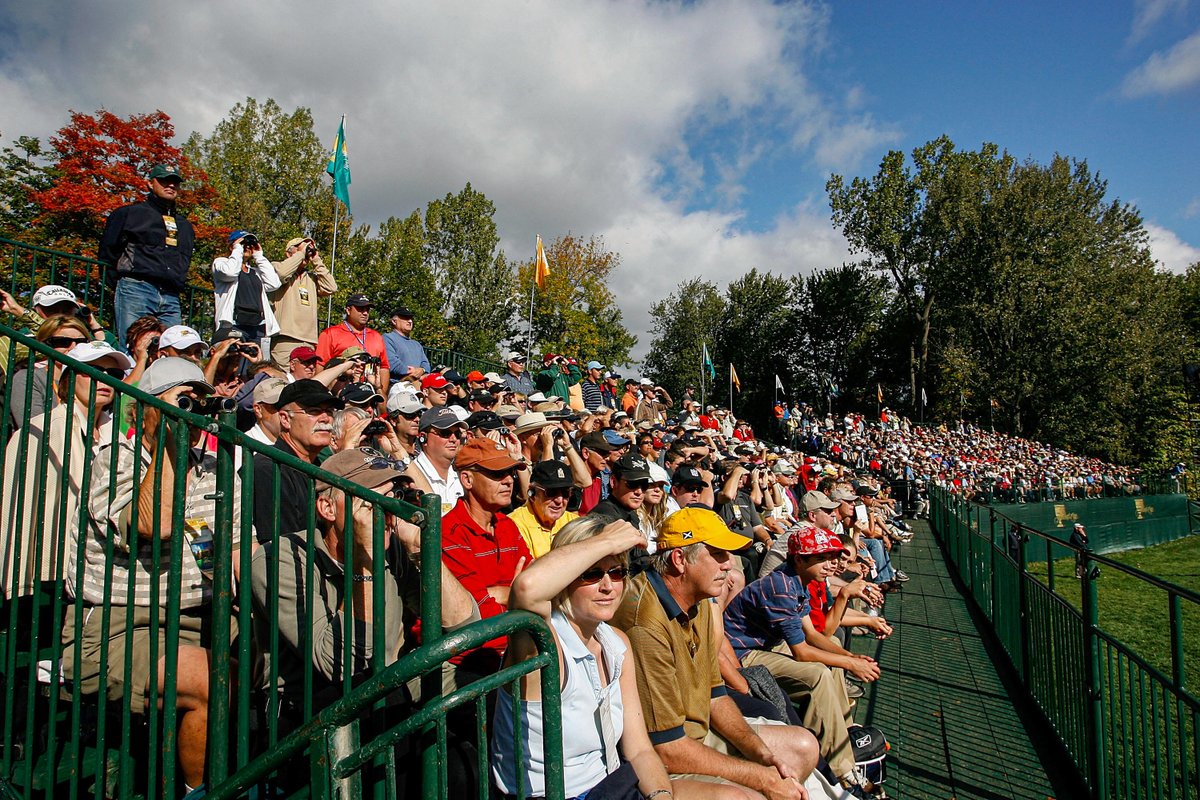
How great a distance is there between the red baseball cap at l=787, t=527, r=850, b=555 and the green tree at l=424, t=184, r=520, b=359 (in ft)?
85.8

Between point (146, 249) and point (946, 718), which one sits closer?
point (946, 718)

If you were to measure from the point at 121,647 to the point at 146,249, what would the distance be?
18.2 feet

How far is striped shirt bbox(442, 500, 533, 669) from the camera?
3407 mm

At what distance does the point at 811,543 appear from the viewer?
538 centimetres

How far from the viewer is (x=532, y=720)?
7.82 ft

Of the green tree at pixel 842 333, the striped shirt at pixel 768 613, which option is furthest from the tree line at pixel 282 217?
the green tree at pixel 842 333

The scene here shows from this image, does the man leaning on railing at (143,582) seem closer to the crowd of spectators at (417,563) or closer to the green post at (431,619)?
the crowd of spectators at (417,563)

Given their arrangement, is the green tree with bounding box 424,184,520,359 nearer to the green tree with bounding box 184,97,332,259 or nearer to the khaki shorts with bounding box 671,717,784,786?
the green tree with bounding box 184,97,332,259

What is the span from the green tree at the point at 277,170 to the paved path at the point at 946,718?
89.7 ft

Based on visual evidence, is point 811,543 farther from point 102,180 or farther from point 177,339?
point 102,180

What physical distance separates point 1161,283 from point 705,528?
184 feet

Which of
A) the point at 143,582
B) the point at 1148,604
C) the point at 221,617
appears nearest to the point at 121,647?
the point at 143,582

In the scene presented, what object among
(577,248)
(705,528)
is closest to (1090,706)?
(705,528)

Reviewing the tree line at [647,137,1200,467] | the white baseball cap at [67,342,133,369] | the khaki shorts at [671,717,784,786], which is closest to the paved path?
the khaki shorts at [671,717,784,786]
